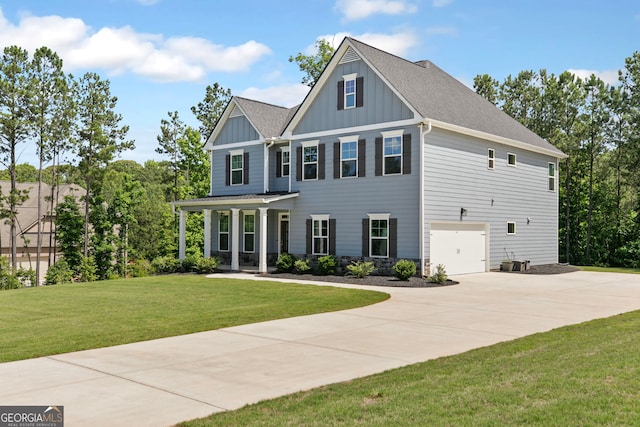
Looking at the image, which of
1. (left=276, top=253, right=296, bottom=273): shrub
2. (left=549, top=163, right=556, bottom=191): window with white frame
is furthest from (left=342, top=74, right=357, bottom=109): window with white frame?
(left=549, top=163, right=556, bottom=191): window with white frame

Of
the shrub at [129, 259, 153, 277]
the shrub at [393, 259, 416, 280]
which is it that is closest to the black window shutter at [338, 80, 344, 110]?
the shrub at [393, 259, 416, 280]

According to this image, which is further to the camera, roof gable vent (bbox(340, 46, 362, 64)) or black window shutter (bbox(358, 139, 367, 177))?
roof gable vent (bbox(340, 46, 362, 64))

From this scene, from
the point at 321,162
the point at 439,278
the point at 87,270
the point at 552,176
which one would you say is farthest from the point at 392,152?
the point at 87,270

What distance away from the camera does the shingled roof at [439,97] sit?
72.9 feet

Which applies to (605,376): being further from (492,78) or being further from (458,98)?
(492,78)

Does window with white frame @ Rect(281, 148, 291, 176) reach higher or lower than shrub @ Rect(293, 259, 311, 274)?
higher

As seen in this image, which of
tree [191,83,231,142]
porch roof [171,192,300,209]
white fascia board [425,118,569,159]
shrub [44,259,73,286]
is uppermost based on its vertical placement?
tree [191,83,231,142]

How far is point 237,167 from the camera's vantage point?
93.2 ft

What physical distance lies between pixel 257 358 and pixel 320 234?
15978 mm

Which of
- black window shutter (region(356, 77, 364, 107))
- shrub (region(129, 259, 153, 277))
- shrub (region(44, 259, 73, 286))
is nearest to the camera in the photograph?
black window shutter (region(356, 77, 364, 107))

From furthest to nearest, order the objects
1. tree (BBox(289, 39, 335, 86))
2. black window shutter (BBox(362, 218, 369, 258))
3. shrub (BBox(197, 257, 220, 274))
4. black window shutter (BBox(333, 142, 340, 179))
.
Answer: tree (BBox(289, 39, 335, 86)) < shrub (BBox(197, 257, 220, 274)) < black window shutter (BBox(333, 142, 340, 179)) < black window shutter (BBox(362, 218, 369, 258))

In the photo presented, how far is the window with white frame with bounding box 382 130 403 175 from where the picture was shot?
21797mm

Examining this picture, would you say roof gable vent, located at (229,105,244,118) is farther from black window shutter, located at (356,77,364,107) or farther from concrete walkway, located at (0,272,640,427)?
concrete walkway, located at (0,272,640,427)

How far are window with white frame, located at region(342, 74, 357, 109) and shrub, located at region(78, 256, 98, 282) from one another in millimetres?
13579
